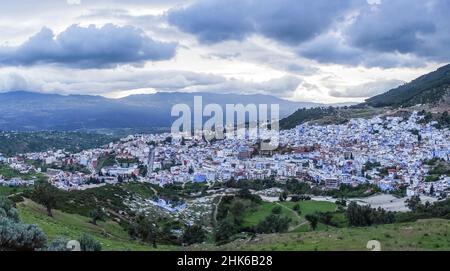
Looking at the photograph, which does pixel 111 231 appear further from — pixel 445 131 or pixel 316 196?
pixel 445 131

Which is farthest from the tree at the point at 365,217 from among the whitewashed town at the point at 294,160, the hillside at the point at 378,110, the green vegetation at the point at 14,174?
the hillside at the point at 378,110

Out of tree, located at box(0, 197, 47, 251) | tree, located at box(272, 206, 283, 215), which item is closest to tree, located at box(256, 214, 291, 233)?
tree, located at box(272, 206, 283, 215)

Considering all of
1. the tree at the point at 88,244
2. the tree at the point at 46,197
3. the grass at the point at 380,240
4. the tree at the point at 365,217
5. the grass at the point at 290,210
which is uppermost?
the tree at the point at 88,244

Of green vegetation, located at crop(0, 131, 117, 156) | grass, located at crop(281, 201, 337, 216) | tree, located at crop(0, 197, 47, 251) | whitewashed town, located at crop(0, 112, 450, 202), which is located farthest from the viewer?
green vegetation, located at crop(0, 131, 117, 156)

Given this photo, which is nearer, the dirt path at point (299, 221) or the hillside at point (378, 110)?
the dirt path at point (299, 221)

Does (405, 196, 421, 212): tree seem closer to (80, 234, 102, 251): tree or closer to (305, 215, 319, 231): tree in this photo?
(305, 215, 319, 231): tree

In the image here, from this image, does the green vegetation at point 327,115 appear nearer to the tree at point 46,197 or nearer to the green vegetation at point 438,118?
the green vegetation at point 438,118
